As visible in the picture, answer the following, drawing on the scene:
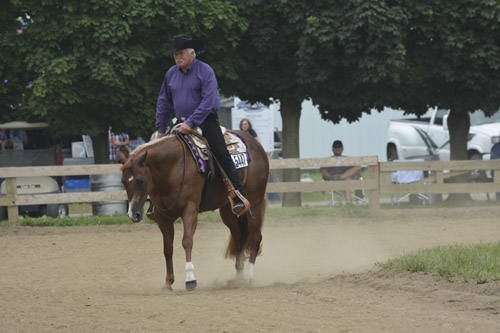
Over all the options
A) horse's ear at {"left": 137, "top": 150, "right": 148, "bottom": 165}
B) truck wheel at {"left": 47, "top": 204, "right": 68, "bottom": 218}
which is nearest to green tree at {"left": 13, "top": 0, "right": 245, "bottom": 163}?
truck wheel at {"left": 47, "top": 204, "right": 68, "bottom": 218}

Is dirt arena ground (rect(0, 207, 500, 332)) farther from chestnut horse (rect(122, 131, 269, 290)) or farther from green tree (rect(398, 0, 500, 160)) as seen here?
green tree (rect(398, 0, 500, 160))

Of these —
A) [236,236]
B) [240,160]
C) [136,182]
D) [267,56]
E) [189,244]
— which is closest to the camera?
[136,182]

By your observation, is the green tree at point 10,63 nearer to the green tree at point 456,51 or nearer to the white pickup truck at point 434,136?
the green tree at point 456,51

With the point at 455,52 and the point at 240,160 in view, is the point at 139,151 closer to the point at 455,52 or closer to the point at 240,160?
the point at 240,160

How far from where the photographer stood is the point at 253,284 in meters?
9.49

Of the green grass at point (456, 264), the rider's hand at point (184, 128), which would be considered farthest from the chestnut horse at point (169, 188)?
the green grass at point (456, 264)

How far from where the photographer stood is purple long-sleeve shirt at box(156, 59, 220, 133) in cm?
897

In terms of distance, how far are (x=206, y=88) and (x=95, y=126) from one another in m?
9.35

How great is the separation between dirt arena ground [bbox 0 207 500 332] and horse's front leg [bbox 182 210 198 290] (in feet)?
0.58

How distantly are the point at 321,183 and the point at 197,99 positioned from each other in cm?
859

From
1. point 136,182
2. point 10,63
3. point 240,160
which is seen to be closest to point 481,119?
point 10,63

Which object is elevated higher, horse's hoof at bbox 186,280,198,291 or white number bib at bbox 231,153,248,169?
white number bib at bbox 231,153,248,169

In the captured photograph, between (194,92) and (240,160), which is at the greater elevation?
(194,92)

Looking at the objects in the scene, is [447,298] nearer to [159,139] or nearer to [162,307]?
[162,307]
